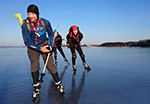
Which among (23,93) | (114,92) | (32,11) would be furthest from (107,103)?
(32,11)

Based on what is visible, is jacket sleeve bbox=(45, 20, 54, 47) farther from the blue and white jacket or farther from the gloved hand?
the gloved hand

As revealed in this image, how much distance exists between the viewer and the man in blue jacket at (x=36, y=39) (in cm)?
310

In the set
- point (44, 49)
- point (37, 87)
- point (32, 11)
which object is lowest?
point (37, 87)

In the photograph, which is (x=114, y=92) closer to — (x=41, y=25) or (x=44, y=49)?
(x=44, y=49)

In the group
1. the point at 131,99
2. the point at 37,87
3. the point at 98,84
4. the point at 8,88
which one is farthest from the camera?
the point at 98,84

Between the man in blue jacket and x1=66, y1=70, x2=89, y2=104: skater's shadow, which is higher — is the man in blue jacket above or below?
above

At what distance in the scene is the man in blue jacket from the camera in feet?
10.2

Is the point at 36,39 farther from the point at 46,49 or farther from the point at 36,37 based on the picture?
the point at 46,49

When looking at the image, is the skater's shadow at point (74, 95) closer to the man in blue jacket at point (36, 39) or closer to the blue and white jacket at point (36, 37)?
the man in blue jacket at point (36, 39)

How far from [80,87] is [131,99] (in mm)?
1295

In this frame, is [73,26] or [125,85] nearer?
[125,85]

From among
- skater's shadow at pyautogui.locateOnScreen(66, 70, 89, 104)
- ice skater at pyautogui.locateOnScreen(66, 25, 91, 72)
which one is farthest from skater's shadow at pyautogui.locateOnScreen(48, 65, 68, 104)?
ice skater at pyautogui.locateOnScreen(66, 25, 91, 72)

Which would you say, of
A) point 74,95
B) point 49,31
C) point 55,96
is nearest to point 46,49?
point 49,31

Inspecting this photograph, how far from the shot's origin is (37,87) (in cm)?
325
